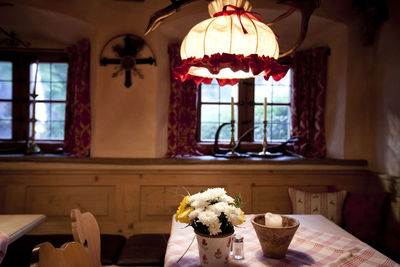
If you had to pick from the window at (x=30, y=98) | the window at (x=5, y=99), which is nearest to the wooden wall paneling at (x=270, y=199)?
the window at (x=30, y=98)

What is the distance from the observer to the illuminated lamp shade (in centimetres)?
114

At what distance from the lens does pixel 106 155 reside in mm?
2852

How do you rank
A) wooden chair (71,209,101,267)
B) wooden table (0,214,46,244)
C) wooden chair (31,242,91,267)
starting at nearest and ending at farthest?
wooden chair (31,242,91,267)
wooden chair (71,209,101,267)
wooden table (0,214,46,244)

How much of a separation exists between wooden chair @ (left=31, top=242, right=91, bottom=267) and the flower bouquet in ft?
1.37

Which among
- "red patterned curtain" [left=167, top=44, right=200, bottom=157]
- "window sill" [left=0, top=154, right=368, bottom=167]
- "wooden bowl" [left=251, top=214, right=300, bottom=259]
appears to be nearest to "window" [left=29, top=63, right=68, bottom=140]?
"window sill" [left=0, top=154, right=368, bottom=167]

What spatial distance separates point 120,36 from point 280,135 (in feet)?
6.82

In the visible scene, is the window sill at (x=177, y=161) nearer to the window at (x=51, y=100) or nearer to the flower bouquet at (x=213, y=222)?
the window at (x=51, y=100)

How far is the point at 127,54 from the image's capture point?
9.20 feet

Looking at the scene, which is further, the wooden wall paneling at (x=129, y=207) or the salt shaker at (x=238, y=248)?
the wooden wall paneling at (x=129, y=207)

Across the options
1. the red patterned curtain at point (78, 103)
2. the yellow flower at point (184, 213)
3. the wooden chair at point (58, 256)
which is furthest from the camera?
the red patterned curtain at point (78, 103)

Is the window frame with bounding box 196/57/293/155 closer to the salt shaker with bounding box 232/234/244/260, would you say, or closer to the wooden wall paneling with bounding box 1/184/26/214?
the wooden wall paneling with bounding box 1/184/26/214

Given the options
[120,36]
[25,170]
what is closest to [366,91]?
[120,36]

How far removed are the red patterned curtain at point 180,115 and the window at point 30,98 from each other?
4.21ft

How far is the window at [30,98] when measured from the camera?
330 centimetres
